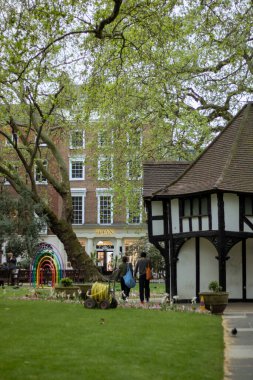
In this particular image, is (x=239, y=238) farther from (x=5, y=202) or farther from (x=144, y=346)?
(x=5, y=202)

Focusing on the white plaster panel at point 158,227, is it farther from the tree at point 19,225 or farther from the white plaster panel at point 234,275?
the tree at point 19,225

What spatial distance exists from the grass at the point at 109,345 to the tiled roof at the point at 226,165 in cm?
739

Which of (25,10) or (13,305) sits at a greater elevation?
(25,10)

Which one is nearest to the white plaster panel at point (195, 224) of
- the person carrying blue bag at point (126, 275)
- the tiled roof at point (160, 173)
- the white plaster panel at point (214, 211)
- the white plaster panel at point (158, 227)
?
the white plaster panel at point (214, 211)

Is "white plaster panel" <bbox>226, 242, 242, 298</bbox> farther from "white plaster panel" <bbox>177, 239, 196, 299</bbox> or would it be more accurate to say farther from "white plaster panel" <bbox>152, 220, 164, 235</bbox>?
"white plaster panel" <bbox>152, 220, 164, 235</bbox>

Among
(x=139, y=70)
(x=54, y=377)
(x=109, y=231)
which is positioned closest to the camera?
(x=54, y=377)

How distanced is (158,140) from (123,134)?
205 centimetres

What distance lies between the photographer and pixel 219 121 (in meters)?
33.2

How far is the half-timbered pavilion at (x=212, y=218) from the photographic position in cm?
2367

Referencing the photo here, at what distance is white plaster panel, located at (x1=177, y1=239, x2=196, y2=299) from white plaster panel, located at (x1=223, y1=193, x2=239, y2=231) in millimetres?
1954

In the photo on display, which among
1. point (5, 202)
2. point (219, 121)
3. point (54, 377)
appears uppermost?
point (219, 121)

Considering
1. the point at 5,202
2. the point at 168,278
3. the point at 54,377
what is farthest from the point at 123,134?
the point at 54,377

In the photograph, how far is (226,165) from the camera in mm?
24797

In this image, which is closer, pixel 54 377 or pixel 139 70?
pixel 54 377
